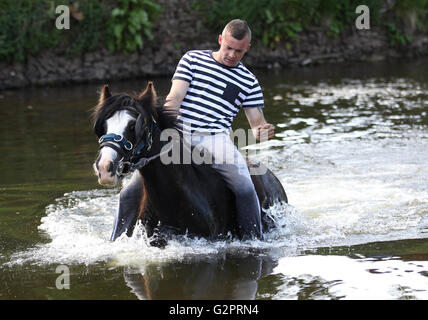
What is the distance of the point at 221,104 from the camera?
694cm

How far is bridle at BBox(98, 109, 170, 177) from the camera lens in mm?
5531

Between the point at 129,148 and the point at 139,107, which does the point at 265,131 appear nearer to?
the point at 139,107

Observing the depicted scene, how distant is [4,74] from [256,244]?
1538 centimetres

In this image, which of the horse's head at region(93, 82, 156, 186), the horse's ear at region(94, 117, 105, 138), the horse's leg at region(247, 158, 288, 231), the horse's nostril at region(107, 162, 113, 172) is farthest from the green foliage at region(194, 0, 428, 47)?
the horse's nostril at region(107, 162, 113, 172)

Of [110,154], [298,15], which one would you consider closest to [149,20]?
[298,15]

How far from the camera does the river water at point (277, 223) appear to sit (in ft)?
20.2

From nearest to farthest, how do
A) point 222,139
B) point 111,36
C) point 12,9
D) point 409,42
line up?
point 222,139
point 12,9
point 111,36
point 409,42

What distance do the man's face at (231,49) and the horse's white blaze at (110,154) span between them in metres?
1.58

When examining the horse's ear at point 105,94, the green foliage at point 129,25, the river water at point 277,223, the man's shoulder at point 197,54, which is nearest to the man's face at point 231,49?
the man's shoulder at point 197,54

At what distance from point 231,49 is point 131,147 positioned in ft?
5.82

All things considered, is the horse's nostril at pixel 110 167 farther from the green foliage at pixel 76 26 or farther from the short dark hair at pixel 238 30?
the green foliage at pixel 76 26
